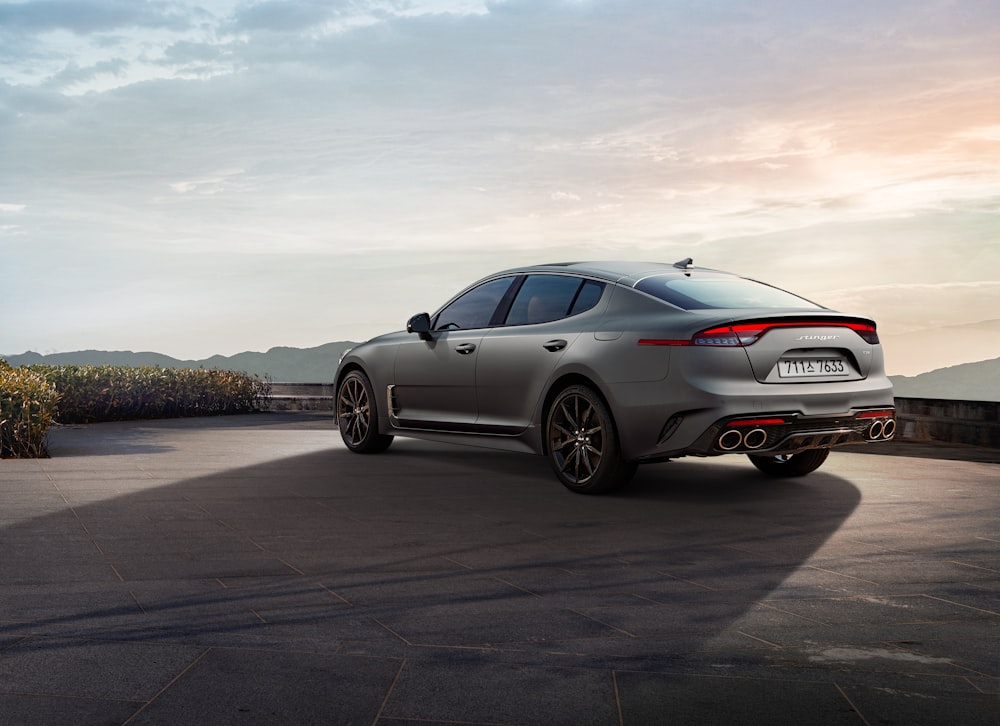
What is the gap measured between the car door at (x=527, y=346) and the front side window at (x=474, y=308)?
0.25 metres

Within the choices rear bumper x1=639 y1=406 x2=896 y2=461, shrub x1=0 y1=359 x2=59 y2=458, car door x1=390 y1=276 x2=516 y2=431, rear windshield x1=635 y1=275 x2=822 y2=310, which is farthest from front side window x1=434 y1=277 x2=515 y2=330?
shrub x1=0 y1=359 x2=59 y2=458

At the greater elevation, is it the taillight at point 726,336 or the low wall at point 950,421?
the taillight at point 726,336

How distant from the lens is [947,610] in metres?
4.55

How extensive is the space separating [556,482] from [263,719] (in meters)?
5.51

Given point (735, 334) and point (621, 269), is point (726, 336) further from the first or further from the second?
point (621, 269)

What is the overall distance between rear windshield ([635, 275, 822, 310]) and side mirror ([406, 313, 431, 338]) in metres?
2.40

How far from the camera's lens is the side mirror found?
377 inches

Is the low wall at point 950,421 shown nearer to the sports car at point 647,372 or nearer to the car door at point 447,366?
the sports car at point 647,372

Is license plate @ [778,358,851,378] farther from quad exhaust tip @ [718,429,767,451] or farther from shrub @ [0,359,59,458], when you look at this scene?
shrub @ [0,359,59,458]

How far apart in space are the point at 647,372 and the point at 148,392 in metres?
13.7

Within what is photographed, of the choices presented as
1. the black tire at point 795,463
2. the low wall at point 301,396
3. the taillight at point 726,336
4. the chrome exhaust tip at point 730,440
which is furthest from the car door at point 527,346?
the low wall at point 301,396

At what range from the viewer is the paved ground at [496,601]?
3375mm

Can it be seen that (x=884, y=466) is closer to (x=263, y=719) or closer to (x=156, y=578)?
(x=156, y=578)

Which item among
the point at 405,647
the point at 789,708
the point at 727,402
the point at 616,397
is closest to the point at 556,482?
the point at 616,397
